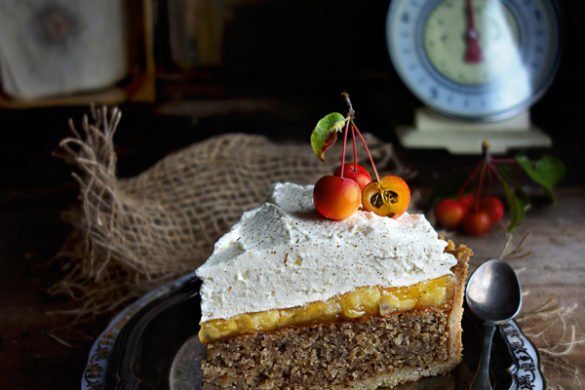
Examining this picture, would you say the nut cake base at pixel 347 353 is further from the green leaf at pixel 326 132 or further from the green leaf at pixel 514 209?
the green leaf at pixel 514 209

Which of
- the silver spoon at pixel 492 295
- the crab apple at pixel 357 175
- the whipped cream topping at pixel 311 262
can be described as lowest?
the silver spoon at pixel 492 295

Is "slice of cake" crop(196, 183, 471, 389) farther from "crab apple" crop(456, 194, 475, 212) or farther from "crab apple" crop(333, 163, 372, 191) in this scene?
"crab apple" crop(456, 194, 475, 212)

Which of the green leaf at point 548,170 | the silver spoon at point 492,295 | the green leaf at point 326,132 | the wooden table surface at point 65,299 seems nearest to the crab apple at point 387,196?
the green leaf at point 326,132

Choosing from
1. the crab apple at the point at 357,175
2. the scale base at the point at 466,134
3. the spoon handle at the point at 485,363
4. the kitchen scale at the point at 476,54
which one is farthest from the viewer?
the scale base at the point at 466,134

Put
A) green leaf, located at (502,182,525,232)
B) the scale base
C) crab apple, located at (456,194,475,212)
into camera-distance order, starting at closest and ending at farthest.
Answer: green leaf, located at (502,182,525,232) → crab apple, located at (456,194,475,212) → the scale base

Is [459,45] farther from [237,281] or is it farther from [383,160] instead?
[237,281]

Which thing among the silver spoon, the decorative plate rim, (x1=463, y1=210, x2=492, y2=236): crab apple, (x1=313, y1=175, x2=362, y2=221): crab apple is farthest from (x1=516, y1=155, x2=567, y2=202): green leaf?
the decorative plate rim
